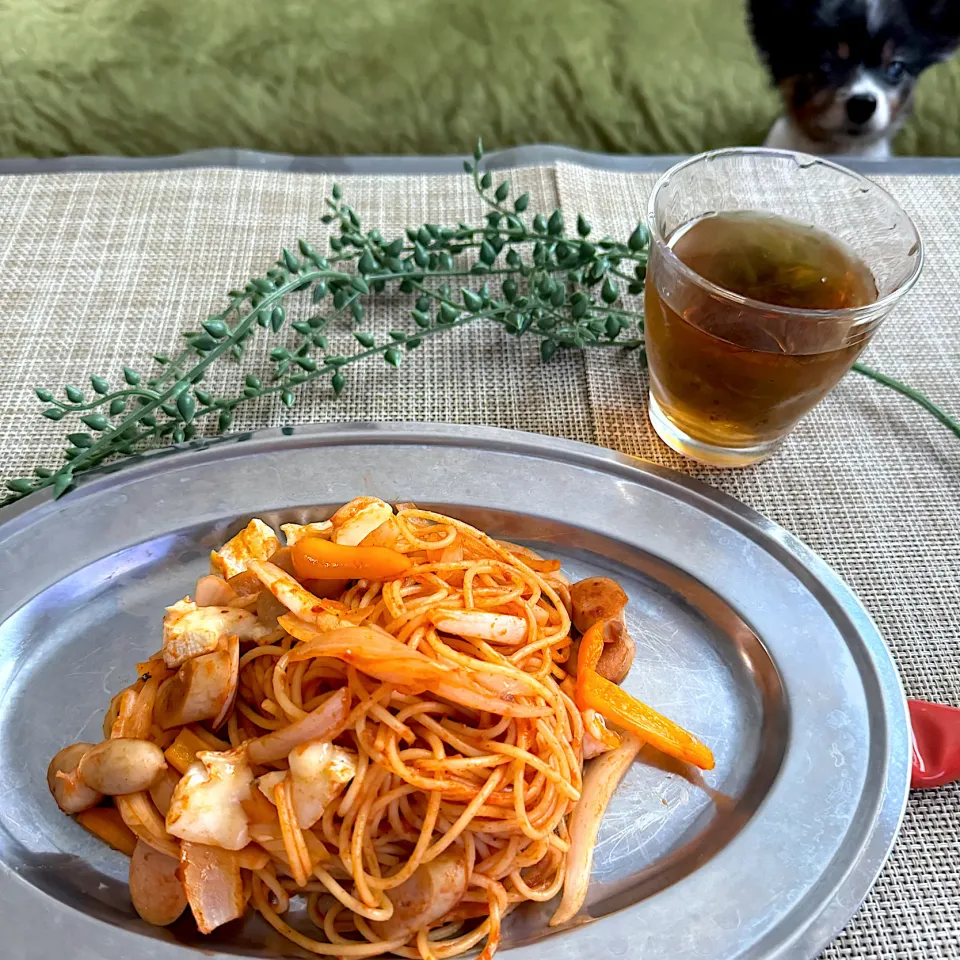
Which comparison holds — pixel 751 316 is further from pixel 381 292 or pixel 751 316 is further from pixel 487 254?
pixel 381 292

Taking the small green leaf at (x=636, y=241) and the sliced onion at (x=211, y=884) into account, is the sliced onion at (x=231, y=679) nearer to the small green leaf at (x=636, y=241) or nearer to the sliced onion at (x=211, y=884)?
the sliced onion at (x=211, y=884)

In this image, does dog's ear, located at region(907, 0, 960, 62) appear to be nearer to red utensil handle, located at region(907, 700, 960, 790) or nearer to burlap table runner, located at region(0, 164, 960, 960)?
burlap table runner, located at region(0, 164, 960, 960)

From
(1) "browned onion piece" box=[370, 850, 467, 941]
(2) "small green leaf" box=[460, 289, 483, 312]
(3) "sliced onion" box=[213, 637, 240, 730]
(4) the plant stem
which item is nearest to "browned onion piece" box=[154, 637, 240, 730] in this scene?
(3) "sliced onion" box=[213, 637, 240, 730]

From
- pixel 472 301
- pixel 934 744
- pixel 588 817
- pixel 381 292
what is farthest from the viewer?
pixel 381 292

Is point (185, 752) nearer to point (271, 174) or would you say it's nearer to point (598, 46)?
point (271, 174)

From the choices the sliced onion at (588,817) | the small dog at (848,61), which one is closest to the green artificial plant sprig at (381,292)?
the sliced onion at (588,817)

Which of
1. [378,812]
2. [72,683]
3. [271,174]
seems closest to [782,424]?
[378,812]

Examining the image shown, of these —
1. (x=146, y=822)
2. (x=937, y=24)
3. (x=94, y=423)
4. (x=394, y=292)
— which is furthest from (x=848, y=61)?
(x=146, y=822)
